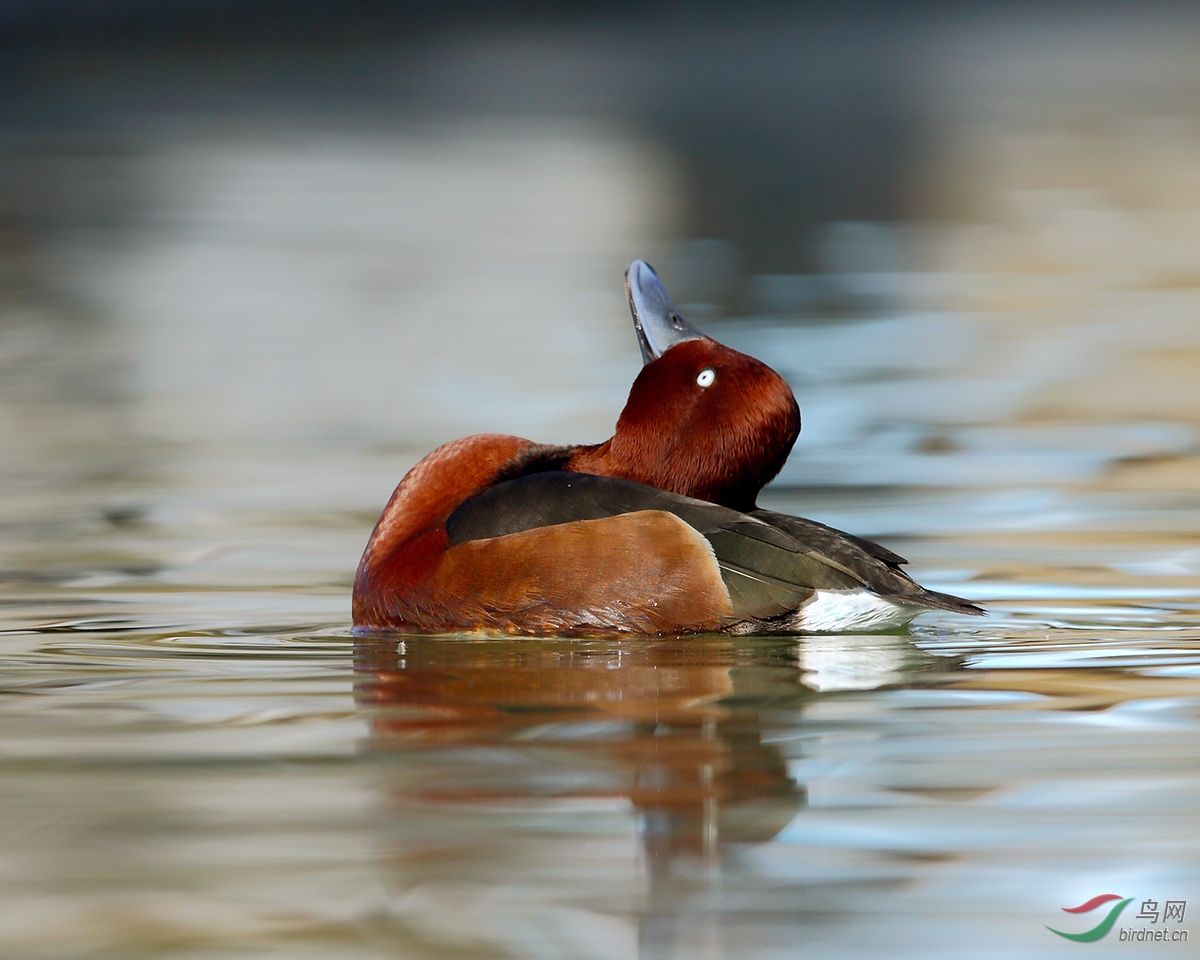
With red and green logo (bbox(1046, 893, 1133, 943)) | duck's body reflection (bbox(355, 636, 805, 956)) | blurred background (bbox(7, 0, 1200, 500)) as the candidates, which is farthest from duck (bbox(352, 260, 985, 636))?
blurred background (bbox(7, 0, 1200, 500))

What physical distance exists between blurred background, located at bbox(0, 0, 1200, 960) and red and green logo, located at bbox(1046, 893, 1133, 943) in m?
0.02

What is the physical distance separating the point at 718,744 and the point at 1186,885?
1.00m

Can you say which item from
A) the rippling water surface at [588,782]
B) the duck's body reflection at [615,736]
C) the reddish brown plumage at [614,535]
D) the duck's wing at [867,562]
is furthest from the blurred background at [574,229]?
the duck's body reflection at [615,736]

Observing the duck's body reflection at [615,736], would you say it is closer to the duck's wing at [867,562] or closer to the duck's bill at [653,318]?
A: the duck's wing at [867,562]

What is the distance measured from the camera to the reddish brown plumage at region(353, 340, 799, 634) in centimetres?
478

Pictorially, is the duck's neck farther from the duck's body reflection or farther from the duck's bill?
the duck's body reflection

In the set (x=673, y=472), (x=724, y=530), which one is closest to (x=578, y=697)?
(x=724, y=530)

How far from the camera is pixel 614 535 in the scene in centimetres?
480

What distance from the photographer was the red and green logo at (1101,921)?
2439mm

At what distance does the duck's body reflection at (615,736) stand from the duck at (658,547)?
104mm

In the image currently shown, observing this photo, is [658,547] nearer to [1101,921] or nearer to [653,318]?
[653,318]

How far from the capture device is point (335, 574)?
6.10 meters

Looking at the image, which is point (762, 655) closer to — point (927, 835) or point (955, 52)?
point (927, 835)

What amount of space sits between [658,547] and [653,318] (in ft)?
3.38
